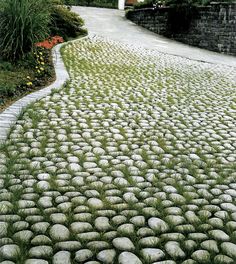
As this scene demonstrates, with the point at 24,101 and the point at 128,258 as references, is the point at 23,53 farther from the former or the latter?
the point at 128,258

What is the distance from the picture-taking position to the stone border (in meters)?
4.55

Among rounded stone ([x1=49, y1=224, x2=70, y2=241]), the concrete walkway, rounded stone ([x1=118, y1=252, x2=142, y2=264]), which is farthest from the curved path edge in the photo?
the concrete walkway

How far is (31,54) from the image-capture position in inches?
326

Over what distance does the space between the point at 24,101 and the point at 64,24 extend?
808 centimetres

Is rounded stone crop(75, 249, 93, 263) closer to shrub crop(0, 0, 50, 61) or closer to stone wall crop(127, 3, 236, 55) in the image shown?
shrub crop(0, 0, 50, 61)

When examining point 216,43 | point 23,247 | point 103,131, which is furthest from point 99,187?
point 216,43

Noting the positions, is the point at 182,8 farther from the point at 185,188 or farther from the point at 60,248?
the point at 60,248

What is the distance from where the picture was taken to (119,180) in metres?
3.34

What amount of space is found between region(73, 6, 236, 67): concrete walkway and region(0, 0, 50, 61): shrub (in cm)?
590

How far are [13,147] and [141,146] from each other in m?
1.35

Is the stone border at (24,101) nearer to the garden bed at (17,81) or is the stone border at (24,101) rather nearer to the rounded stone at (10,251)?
the garden bed at (17,81)

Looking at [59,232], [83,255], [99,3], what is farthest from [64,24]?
[99,3]

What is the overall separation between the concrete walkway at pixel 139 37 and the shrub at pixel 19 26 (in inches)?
232

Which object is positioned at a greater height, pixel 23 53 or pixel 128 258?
pixel 23 53
